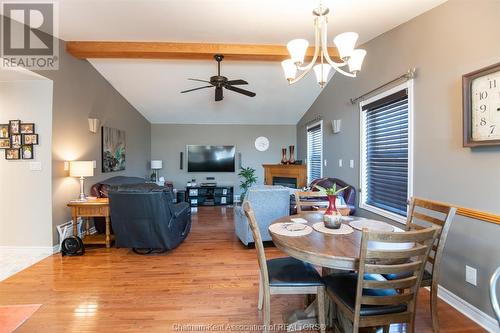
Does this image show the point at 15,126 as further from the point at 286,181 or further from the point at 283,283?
the point at 286,181

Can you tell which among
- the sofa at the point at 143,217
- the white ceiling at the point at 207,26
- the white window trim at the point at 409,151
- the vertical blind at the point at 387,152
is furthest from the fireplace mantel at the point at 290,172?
the sofa at the point at 143,217

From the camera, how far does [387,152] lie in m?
3.36

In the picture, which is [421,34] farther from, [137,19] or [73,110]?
[73,110]

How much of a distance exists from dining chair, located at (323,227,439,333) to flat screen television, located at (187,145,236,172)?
6142 millimetres

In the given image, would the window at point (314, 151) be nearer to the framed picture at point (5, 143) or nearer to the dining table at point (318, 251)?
the dining table at point (318, 251)

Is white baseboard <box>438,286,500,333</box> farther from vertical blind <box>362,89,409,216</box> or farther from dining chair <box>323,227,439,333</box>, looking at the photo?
dining chair <box>323,227,439,333</box>

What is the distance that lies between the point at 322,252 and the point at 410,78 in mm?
2380

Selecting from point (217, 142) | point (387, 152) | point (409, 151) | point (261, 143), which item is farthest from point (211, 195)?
point (409, 151)

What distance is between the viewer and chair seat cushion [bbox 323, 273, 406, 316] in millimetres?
1519

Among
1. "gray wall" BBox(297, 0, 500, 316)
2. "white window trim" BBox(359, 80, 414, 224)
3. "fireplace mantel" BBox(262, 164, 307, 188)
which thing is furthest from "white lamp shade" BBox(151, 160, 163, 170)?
"gray wall" BBox(297, 0, 500, 316)

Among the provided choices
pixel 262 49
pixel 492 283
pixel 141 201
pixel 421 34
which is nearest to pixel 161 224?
pixel 141 201

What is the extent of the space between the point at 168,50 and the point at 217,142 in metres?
4.05

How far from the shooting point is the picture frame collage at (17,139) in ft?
11.5
